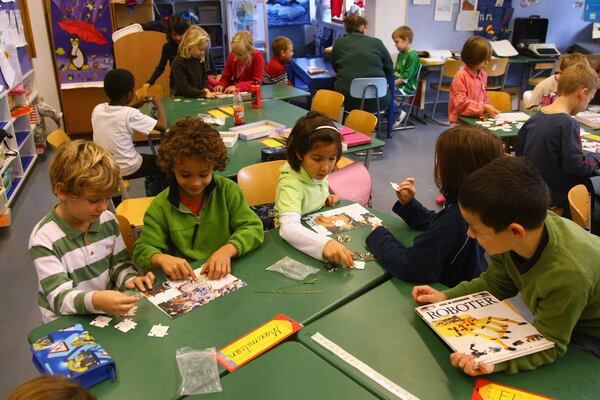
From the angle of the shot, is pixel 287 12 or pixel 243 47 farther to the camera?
pixel 287 12

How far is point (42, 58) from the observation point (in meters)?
5.63

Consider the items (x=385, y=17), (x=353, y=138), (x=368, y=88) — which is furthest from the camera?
(x=385, y=17)

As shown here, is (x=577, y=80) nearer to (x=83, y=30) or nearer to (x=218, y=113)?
(x=218, y=113)

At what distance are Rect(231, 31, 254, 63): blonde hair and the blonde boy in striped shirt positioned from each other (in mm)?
3371

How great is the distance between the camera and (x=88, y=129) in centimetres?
600

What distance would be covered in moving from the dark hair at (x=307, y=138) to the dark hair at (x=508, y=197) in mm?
922

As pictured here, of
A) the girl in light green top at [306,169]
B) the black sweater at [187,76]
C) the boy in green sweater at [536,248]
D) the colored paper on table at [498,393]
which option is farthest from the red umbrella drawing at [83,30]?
the colored paper on table at [498,393]

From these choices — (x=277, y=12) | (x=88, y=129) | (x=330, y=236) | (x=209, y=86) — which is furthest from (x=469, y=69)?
(x=277, y=12)

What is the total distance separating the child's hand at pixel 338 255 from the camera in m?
1.70

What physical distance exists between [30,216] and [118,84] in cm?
155

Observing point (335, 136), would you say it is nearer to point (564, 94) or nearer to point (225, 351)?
point (225, 351)

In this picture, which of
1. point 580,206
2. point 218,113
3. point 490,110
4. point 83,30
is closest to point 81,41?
point 83,30

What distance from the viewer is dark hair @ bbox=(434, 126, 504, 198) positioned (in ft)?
5.38

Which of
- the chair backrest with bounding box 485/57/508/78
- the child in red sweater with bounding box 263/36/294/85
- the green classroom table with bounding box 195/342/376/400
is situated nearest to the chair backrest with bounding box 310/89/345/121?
the child in red sweater with bounding box 263/36/294/85
